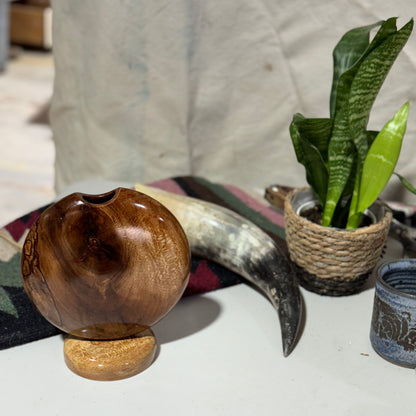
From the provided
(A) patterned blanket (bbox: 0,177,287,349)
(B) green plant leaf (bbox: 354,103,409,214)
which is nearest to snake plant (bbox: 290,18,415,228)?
(B) green plant leaf (bbox: 354,103,409,214)

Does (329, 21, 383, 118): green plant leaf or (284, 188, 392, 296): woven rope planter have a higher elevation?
(329, 21, 383, 118): green plant leaf

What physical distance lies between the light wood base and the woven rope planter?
0.22m

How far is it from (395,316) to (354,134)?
20 cm

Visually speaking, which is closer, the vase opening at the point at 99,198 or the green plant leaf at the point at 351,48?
the vase opening at the point at 99,198

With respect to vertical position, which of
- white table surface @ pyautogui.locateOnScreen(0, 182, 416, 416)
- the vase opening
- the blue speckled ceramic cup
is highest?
the vase opening

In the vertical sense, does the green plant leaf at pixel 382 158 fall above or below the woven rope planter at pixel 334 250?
above

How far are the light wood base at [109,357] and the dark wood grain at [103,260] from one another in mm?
31

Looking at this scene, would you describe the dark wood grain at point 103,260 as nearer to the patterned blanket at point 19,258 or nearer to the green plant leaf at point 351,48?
the patterned blanket at point 19,258

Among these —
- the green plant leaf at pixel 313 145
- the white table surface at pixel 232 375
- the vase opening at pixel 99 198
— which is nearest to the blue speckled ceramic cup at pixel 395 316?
the white table surface at pixel 232 375

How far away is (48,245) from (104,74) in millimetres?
560

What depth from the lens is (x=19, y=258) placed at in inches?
31.9

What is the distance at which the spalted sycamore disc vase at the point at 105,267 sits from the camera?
561 mm

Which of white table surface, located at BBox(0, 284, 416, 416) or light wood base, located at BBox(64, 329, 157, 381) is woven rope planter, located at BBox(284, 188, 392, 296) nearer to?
white table surface, located at BBox(0, 284, 416, 416)

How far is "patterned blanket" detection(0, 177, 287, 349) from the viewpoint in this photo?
66 cm
